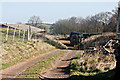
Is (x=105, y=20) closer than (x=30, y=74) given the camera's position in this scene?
No

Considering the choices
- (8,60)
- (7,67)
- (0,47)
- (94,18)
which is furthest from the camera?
(94,18)

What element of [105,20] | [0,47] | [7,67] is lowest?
[7,67]

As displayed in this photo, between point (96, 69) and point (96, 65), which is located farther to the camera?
point (96, 65)

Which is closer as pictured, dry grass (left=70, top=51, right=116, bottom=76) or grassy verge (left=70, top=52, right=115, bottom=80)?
grassy verge (left=70, top=52, right=115, bottom=80)

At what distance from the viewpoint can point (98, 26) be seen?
59094 mm

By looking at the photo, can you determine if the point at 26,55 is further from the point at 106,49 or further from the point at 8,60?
the point at 106,49

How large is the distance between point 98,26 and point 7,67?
49.0 m

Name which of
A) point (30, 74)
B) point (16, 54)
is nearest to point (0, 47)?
point (16, 54)

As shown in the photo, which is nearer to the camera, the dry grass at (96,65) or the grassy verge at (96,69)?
the grassy verge at (96,69)

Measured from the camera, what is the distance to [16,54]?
16.7 metres

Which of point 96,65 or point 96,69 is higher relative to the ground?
point 96,65

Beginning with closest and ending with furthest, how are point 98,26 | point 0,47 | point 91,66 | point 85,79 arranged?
1. point 85,79
2. point 91,66
3. point 0,47
4. point 98,26

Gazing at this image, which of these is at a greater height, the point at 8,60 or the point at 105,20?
the point at 105,20

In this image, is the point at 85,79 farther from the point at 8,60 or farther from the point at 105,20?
the point at 105,20
